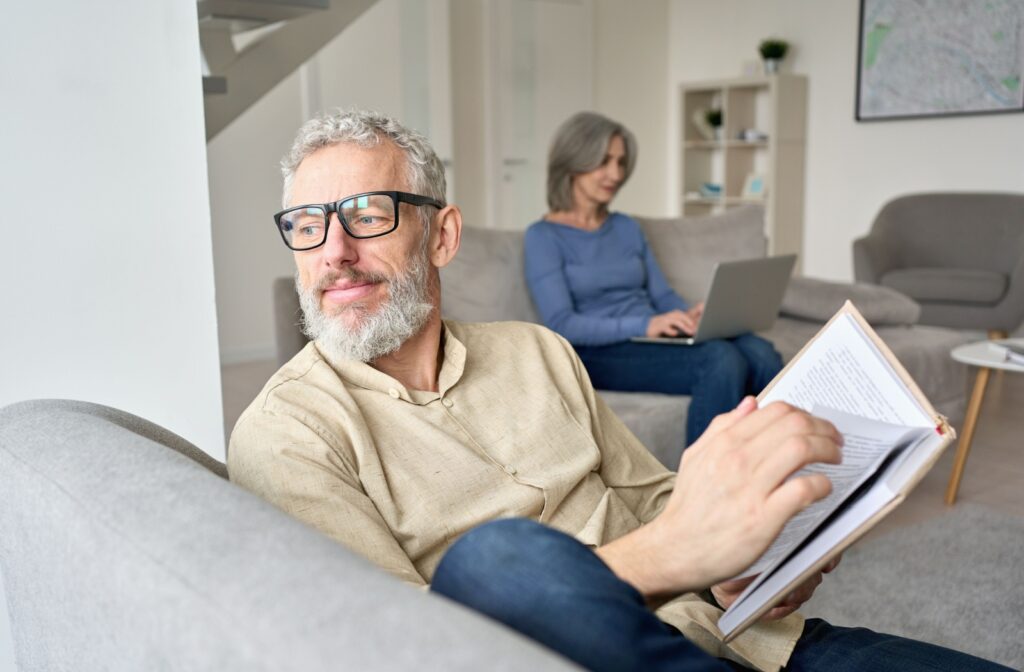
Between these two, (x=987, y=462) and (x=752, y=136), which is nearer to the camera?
(x=987, y=462)

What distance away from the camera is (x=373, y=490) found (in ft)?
3.80

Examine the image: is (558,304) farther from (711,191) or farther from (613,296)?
(711,191)

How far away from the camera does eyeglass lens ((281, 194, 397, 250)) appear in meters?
1.31

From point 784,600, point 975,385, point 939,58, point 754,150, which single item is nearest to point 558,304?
point 975,385

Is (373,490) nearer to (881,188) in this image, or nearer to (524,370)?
(524,370)

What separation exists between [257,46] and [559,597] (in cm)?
347

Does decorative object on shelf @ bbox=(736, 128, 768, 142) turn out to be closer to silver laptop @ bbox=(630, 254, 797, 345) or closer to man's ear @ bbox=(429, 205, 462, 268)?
silver laptop @ bbox=(630, 254, 797, 345)

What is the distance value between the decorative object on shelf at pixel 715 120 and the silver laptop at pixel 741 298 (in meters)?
4.05

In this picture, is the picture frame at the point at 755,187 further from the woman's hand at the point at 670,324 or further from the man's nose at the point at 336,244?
the man's nose at the point at 336,244

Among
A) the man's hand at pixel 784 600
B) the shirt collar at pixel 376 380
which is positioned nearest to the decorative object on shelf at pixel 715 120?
the shirt collar at pixel 376 380

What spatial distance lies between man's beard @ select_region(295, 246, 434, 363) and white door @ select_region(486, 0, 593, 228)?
4.68 m

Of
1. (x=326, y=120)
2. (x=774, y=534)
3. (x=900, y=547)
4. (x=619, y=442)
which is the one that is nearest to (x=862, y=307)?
(x=900, y=547)

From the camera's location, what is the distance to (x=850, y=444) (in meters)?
0.84

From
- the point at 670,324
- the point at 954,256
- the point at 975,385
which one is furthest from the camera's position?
the point at 954,256
